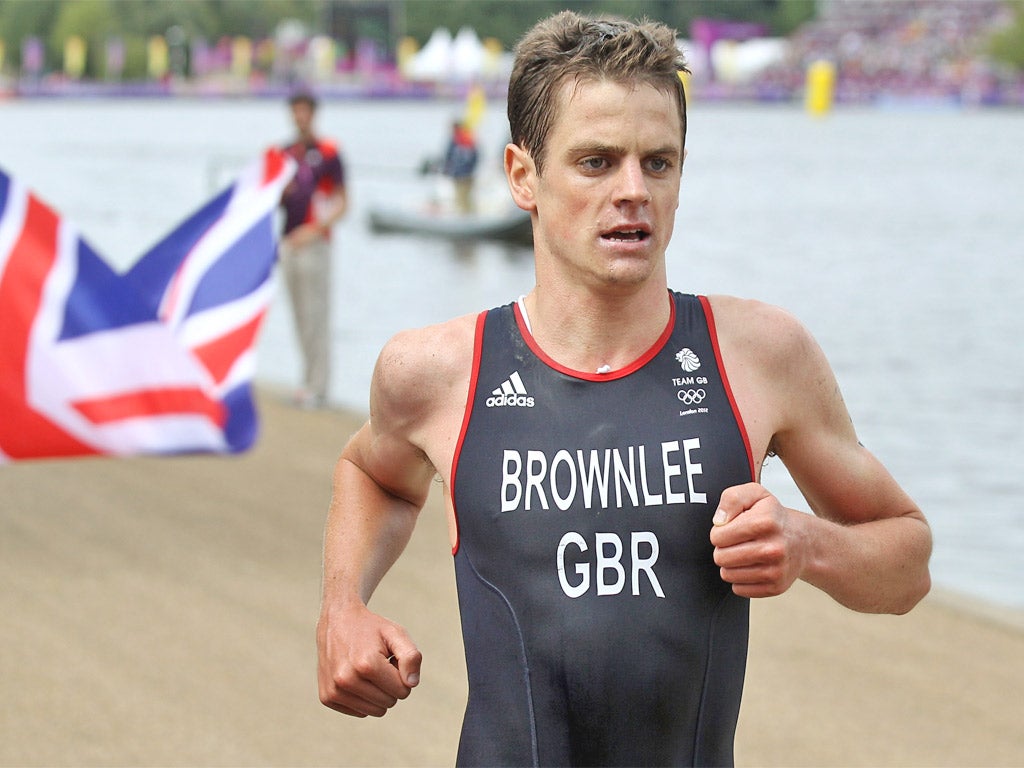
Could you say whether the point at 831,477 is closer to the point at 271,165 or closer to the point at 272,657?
the point at 272,657

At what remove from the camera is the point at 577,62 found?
215 cm

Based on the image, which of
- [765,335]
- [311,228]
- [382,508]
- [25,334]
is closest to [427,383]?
[382,508]

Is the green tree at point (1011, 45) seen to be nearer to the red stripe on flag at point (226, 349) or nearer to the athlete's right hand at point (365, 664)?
the red stripe on flag at point (226, 349)

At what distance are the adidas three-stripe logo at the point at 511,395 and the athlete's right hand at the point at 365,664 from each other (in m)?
0.35

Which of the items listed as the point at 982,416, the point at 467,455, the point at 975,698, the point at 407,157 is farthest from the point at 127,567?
the point at 407,157

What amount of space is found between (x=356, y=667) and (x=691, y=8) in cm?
11921

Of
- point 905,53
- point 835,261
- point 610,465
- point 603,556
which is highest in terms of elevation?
point 610,465

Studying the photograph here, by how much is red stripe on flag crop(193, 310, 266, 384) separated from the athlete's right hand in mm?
5015

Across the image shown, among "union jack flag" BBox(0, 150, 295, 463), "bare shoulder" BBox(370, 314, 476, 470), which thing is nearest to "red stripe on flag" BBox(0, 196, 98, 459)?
"union jack flag" BBox(0, 150, 295, 463)

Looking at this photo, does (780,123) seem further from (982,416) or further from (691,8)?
(982,416)

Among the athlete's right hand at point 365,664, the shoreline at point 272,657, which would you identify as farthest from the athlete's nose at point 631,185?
the shoreline at point 272,657

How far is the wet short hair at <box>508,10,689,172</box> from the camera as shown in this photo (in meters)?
2.14

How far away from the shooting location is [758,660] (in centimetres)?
570

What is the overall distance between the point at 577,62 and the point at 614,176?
0.17 meters
